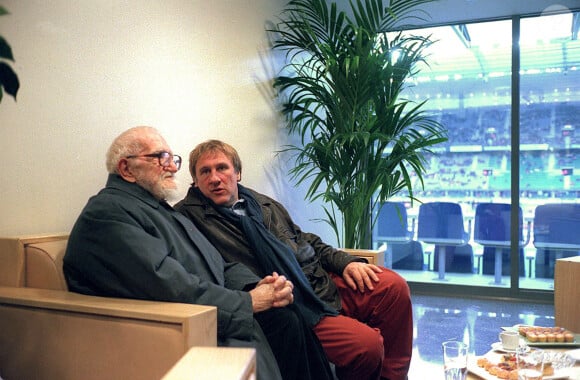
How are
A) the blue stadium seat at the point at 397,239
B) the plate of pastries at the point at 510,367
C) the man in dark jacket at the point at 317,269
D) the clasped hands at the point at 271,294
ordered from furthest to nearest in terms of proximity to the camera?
the blue stadium seat at the point at 397,239
the man in dark jacket at the point at 317,269
the clasped hands at the point at 271,294
the plate of pastries at the point at 510,367

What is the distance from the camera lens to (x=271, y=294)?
6.36 ft

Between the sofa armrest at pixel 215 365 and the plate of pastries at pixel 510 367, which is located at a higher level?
the sofa armrest at pixel 215 365

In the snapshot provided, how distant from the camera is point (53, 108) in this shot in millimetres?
2037

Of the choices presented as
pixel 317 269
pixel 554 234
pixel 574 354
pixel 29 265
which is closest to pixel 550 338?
pixel 574 354

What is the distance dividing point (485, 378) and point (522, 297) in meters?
3.87

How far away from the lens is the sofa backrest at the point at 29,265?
177cm

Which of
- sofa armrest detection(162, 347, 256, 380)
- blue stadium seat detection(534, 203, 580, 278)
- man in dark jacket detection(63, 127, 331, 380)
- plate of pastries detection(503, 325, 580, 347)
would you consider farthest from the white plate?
blue stadium seat detection(534, 203, 580, 278)

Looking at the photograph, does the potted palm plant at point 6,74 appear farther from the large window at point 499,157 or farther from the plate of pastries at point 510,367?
the large window at point 499,157

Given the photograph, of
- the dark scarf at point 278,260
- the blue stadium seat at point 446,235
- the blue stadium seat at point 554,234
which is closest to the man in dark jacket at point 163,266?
the dark scarf at point 278,260

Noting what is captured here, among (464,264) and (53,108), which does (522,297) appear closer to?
(464,264)

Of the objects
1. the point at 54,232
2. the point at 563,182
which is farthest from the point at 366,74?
the point at 563,182

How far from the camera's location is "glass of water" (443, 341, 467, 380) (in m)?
1.52

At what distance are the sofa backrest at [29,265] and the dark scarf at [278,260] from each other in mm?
777

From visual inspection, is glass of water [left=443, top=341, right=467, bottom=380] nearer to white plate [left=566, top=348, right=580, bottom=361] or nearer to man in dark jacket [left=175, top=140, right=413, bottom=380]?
white plate [left=566, top=348, right=580, bottom=361]
